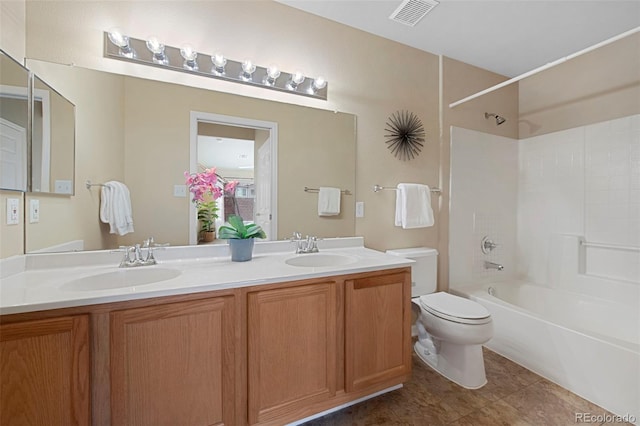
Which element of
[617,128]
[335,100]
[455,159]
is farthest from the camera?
[455,159]

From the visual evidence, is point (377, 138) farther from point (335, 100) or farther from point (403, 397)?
point (403, 397)

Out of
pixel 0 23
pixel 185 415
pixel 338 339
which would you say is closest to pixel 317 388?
pixel 338 339

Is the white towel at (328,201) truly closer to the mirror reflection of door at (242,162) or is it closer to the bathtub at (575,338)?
the mirror reflection of door at (242,162)

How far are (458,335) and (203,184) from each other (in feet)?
5.92

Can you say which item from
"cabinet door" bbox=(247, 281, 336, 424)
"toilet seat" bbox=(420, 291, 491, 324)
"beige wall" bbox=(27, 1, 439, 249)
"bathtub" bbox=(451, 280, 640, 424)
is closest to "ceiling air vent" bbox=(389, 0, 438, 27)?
"beige wall" bbox=(27, 1, 439, 249)

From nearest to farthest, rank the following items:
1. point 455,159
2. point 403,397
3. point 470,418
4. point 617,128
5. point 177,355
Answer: point 177,355 < point 470,418 < point 403,397 < point 617,128 < point 455,159

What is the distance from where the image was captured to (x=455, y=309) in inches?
68.8

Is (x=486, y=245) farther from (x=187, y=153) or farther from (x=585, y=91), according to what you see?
(x=187, y=153)

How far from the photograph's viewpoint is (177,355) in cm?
106

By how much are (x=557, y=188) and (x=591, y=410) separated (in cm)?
187

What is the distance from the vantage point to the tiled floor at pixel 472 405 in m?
1.44

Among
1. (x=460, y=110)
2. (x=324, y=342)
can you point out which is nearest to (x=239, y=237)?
(x=324, y=342)

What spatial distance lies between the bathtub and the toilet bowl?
1.46ft

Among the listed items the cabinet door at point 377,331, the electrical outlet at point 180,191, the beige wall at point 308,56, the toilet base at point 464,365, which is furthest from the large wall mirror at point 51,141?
the toilet base at point 464,365
